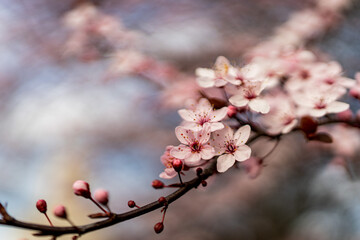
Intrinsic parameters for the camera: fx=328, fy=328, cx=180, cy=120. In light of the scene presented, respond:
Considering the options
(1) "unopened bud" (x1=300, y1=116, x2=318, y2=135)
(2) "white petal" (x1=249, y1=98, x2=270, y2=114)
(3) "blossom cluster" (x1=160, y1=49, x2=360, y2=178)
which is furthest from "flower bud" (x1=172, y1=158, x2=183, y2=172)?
(1) "unopened bud" (x1=300, y1=116, x2=318, y2=135)

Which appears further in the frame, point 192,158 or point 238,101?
point 238,101

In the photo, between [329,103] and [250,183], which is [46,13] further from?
[329,103]

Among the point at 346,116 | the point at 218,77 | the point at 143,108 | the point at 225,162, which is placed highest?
the point at 218,77

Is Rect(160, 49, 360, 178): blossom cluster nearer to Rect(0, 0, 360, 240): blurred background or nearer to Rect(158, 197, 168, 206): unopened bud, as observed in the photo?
Rect(158, 197, 168, 206): unopened bud

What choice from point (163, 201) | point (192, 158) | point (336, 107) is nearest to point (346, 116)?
point (336, 107)

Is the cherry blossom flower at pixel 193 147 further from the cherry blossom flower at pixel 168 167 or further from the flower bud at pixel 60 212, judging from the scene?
the flower bud at pixel 60 212

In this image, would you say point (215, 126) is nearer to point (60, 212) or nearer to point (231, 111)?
point (231, 111)
